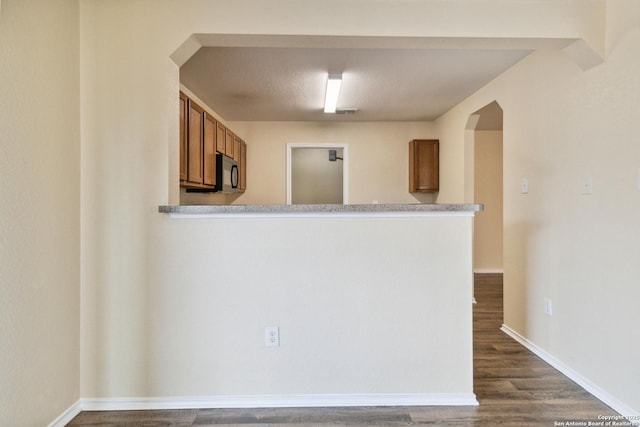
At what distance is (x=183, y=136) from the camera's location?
2.64 m

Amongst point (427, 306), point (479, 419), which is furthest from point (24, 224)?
point (479, 419)

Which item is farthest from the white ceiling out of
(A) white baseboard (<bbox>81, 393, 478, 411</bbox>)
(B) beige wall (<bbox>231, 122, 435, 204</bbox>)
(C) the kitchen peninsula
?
(A) white baseboard (<bbox>81, 393, 478, 411</bbox>)

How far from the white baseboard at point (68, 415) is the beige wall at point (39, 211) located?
2 cm

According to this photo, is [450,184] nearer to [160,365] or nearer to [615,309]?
[615,309]

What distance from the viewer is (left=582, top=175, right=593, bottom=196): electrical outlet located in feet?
7.13

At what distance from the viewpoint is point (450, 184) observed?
4422 mm

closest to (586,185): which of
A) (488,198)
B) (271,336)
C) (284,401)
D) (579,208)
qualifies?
(579,208)

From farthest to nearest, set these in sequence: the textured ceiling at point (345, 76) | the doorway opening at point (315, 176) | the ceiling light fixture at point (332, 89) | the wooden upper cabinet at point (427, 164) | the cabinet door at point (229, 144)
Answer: the doorway opening at point (315, 176) < the wooden upper cabinet at point (427, 164) < the cabinet door at point (229, 144) < the ceiling light fixture at point (332, 89) < the textured ceiling at point (345, 76)

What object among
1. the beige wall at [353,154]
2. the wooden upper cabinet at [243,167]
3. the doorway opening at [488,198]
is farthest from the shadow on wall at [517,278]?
the wooden upper cabinet at [243,167]

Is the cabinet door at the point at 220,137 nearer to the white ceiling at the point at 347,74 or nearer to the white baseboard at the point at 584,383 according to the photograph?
the white ceiling at the point at 347,74

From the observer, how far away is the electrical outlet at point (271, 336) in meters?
2.02

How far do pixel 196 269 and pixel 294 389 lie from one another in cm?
87

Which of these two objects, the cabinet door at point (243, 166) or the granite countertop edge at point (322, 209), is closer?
the granite countertop edge at point (322, 209)

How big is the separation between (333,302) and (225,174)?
2112mm
